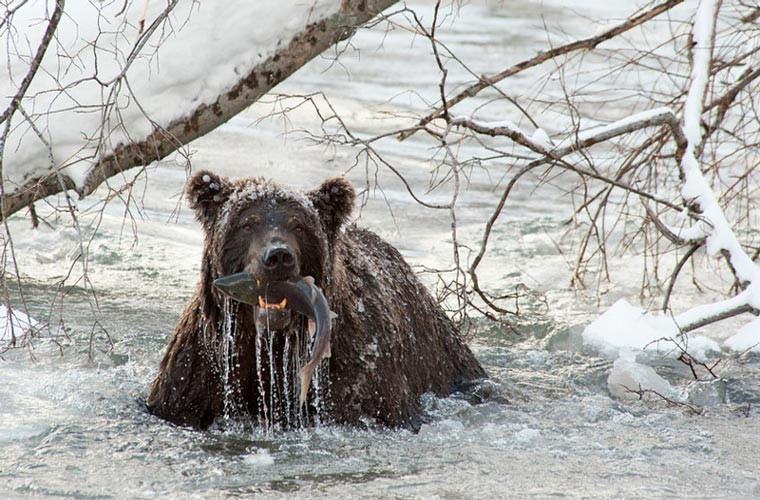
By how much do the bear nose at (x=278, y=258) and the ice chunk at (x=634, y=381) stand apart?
2.53 metres

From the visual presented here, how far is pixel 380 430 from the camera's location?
224 inches

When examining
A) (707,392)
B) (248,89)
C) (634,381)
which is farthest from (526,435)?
(248,89)

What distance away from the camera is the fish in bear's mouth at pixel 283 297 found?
5047mm

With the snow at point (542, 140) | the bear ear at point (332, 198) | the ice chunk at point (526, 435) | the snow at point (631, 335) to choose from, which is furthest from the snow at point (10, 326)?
the snow at point (631, 335)

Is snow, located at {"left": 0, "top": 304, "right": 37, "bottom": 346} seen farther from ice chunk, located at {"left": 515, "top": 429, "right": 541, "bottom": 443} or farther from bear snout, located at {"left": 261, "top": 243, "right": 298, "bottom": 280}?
ice chunk, located at {"left": 515, "top": 429, "right": 541, "bottom": 443}

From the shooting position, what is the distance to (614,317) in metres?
7.85

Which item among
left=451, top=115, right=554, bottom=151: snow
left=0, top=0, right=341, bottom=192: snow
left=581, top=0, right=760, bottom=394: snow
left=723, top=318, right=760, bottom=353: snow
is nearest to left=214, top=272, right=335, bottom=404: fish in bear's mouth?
left=451, top=115, right=554, bottom=151: snow

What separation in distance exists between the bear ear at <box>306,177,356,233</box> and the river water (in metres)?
0.25

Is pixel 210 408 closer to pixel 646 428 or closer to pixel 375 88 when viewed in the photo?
pixel 646 428

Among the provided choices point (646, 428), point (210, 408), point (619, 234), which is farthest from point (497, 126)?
point (619, 234)

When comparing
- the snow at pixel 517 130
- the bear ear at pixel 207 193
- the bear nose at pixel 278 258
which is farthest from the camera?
the snow at pixel 517 130

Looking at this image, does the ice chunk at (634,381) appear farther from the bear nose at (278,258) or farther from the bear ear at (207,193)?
the bear ear at (207,193)

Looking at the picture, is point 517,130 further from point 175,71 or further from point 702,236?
point 175,71

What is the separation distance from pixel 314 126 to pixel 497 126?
6.59 m
